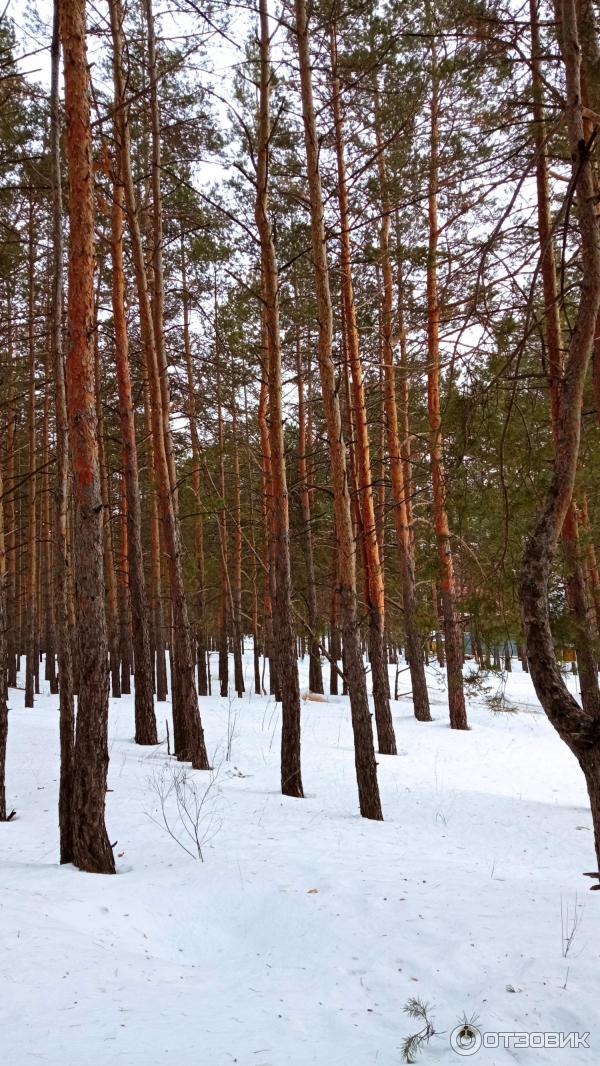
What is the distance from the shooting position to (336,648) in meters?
22.4

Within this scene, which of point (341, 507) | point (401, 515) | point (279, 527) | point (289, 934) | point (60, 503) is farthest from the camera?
point (401, 515)

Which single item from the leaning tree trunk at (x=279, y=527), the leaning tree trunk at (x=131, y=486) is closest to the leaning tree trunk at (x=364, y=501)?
the leaning tree trunk at (x=279, y=527)

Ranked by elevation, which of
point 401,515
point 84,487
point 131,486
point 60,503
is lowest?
point 84,487

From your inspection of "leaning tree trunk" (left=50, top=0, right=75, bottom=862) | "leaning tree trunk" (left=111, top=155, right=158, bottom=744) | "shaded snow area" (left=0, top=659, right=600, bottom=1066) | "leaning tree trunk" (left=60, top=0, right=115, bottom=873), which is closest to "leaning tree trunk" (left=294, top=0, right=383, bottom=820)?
"shaded snow area" (left=0, top=659, right=600, bottom=1066)

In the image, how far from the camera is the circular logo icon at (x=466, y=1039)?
2703 mm

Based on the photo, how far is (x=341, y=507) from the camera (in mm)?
7043

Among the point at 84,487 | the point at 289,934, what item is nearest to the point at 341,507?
the point at 84,487

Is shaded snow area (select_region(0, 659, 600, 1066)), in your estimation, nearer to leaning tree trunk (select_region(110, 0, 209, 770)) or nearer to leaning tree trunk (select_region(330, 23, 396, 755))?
leaning tree trunk (select_region(110, 0, 209, 770))

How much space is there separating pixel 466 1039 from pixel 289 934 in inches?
54.4

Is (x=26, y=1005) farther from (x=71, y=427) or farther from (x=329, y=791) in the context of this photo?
(x=329, y=791)

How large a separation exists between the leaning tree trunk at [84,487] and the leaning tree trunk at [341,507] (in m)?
2.79

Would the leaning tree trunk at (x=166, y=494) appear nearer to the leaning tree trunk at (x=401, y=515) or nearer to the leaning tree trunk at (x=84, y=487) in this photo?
the leaning tree trunk at (x=84, y=487)

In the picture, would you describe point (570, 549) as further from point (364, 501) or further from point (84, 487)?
point (84, 487)

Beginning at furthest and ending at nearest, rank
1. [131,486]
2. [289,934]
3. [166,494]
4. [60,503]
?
[131,486], [166,494], [60,503], [289,934]
